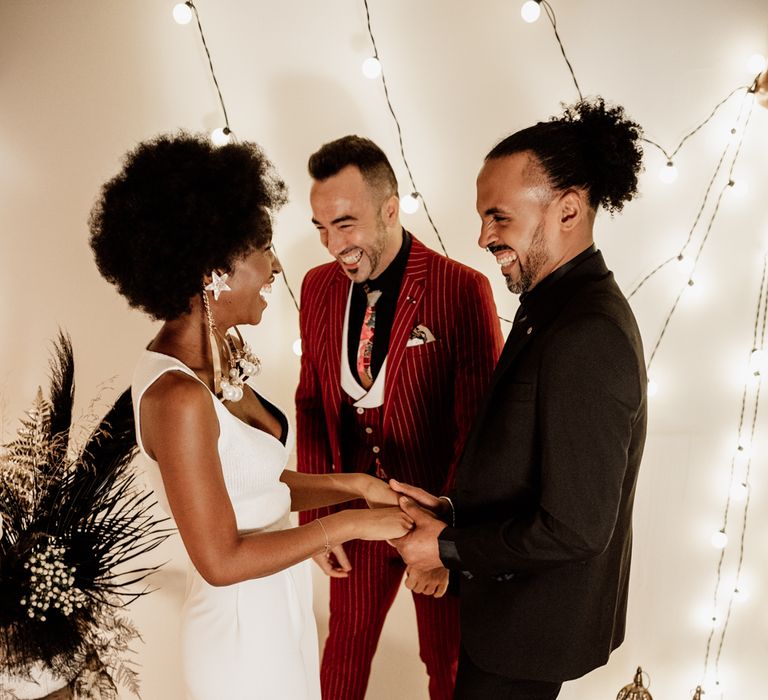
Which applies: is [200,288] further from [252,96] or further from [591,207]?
[252,96]

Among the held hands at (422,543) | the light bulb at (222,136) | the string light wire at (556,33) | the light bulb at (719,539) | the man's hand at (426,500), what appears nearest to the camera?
the held hands at (422,543)

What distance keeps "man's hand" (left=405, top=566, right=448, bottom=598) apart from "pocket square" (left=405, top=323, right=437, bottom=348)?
0.62 m

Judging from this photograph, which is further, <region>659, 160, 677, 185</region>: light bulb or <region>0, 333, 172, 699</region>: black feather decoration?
<region>659, 160, 677, 185</region>: light bulb

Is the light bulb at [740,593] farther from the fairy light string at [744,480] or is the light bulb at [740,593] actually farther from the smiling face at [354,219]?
the smiling face at [354,219]

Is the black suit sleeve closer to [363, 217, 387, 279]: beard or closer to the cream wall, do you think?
[363, 217, 387, 279]: beard

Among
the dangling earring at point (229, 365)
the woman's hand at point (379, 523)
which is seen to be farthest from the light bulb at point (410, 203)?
the woman's hand at point (379, 523)

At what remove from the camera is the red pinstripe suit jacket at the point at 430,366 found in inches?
77.7

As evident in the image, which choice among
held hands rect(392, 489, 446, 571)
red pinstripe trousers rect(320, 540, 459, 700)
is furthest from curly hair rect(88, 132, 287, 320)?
red pinstripe trousers rect(320, 540, 459, 700)

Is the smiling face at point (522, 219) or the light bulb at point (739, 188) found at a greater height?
the light bulb at point (739, 188)

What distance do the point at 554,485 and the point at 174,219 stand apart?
2.93 feet

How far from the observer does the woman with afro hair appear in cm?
124

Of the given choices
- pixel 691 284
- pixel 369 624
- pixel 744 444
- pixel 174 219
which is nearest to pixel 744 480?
pixel 744 444

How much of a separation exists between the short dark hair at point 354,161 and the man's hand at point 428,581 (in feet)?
3.51

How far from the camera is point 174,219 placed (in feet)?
4.34
